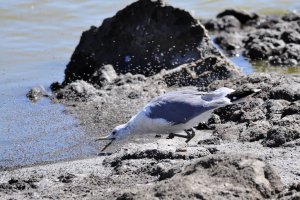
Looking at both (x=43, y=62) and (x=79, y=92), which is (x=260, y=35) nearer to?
(x=43, y=62)

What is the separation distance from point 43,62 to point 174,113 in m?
5.40

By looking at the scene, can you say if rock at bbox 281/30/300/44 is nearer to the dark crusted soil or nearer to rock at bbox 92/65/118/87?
the dark crusted soil

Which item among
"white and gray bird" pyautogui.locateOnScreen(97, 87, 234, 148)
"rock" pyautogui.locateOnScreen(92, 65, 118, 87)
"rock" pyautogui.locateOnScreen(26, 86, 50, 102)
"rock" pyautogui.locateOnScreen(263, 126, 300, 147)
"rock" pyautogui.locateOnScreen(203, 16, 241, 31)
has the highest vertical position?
"rock" pyautogui.locateOnScreen(203, 16, 241, 31)

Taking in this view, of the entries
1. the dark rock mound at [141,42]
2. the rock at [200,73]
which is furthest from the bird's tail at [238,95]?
the dark rock mound at [141,42]

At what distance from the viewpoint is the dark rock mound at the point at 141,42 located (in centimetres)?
1085

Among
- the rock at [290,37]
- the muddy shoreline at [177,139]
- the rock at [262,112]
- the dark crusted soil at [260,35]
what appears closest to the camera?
the muddy shoreline at [177,139]

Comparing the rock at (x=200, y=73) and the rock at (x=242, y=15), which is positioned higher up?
the rock at (x=242, y=15)

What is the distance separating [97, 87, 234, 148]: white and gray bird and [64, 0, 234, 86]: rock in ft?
9.13

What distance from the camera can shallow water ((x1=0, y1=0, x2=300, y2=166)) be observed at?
27.2 ft

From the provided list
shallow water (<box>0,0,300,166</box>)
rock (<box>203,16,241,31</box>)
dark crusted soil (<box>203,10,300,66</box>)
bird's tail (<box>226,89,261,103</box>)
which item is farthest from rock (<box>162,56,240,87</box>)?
rock (<box>203,16,241,31</box>)

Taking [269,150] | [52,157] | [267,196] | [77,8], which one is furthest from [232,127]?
[77,8]

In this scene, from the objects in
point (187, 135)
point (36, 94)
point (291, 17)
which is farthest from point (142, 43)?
point (291, 17)

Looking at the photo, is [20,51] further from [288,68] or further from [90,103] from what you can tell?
[288,68]

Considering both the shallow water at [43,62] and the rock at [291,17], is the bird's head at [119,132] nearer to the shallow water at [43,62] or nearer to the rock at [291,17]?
the shallow water at [43,62]
